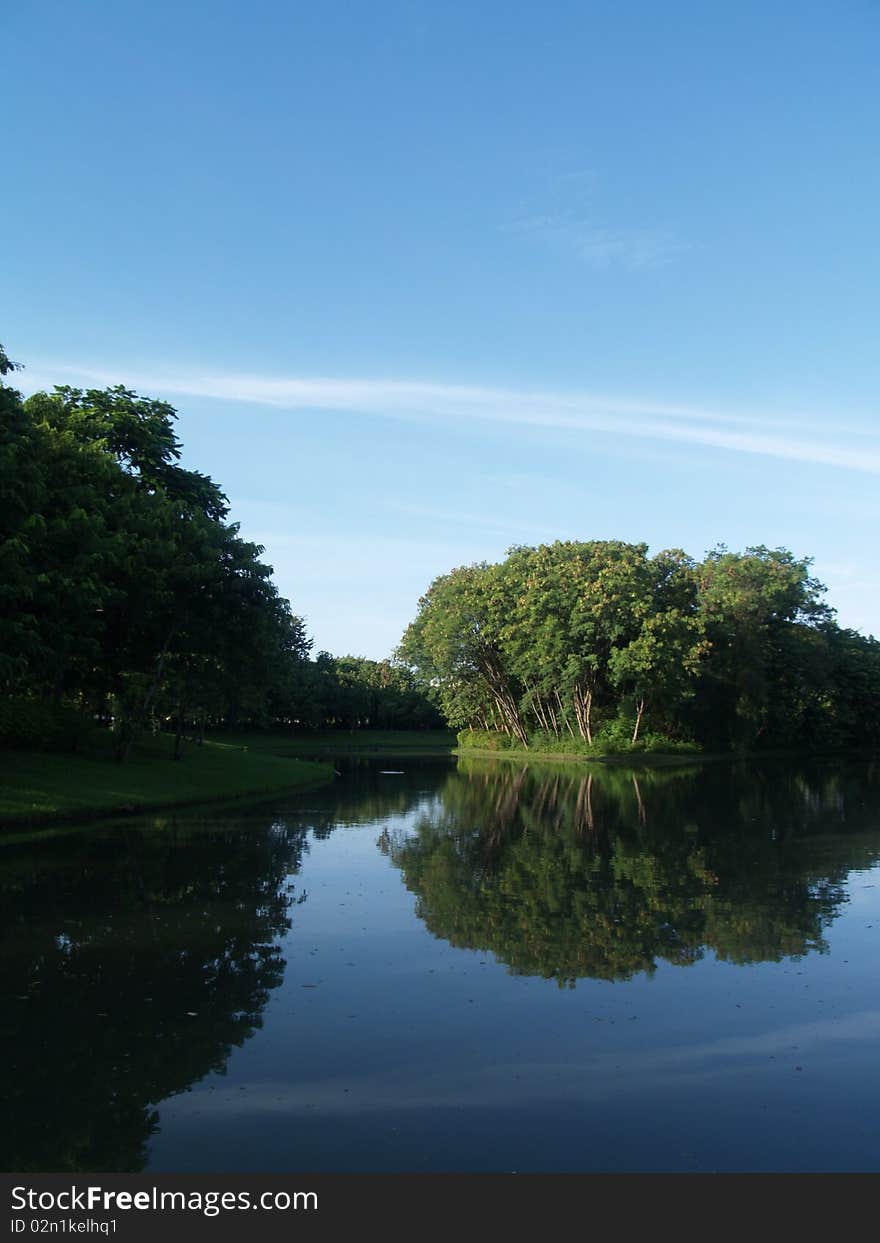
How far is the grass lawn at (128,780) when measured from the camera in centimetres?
2488

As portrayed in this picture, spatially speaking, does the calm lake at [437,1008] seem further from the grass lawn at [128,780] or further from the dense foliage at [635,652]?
the dense foliage at [635,652]

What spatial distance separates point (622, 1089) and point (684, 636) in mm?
59033

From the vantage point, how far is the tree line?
934 inches

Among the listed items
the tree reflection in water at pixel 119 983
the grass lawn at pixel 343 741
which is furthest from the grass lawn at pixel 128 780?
the grass lawn at pixel 343 741

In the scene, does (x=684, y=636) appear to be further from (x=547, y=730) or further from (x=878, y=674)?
(x=878, y=674)

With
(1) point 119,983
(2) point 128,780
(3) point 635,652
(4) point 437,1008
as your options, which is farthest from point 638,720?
(1) point 119,983

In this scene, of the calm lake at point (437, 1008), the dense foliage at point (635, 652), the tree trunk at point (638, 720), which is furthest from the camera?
the tree trunk at point (638, 720)

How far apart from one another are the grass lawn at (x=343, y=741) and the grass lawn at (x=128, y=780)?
1252 inches

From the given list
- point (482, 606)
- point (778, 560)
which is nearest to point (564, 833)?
point (482, 606)

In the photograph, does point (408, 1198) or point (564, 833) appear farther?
point (564, 833)

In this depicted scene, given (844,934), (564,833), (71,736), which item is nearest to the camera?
(844,934)

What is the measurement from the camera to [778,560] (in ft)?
282

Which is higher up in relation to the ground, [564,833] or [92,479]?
[92,479]

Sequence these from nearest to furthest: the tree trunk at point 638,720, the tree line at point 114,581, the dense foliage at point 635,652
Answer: the tree line at point 114,581 < the dense foliage at point 635,652 < the tree trunk at point 638,720
